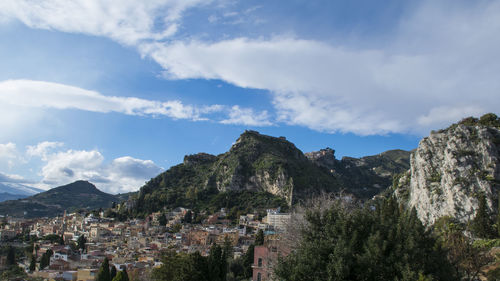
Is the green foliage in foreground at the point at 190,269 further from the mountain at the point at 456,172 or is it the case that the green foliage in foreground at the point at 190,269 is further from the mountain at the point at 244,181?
the mountain at the point at 244,181

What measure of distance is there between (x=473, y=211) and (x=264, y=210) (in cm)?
6200

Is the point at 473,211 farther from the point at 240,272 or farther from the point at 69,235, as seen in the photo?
the point at 69,235

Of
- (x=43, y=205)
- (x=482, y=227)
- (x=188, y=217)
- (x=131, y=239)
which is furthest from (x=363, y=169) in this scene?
(x=43, y=205)

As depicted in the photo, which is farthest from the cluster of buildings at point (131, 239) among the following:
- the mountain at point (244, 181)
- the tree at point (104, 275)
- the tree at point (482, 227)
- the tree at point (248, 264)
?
the tree at point (482, 227)

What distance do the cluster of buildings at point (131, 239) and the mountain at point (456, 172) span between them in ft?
60.8

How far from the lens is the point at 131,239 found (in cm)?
7056

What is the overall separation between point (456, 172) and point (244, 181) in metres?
76.5

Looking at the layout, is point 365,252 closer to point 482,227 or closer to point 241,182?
point 482,227

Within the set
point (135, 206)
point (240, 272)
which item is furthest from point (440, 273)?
point (135, 206)

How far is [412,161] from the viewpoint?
52.8 metres

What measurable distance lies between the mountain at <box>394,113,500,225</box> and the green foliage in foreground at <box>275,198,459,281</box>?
1212 inches

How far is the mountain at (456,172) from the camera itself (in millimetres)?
41469

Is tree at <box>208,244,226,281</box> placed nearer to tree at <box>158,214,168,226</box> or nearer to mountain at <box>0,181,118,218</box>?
tree at <box>158,214,168,226</box>

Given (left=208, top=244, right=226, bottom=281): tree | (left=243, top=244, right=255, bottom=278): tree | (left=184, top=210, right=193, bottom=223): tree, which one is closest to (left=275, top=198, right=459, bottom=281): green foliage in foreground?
(left=208, top=244, right=226, bottom=281): tree
